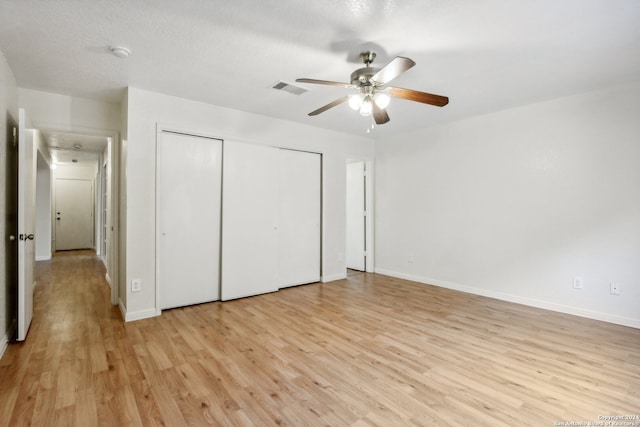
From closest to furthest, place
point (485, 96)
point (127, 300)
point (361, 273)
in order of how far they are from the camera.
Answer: point (127, 300), point (485, 96), point (361, 273)

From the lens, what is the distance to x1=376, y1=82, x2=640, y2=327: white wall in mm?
3156

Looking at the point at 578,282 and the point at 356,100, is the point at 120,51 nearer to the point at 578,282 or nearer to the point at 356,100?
the point at 356,100

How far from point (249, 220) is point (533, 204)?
141 inches

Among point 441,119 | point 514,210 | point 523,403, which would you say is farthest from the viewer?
point 441,119

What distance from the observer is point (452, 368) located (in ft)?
7.38

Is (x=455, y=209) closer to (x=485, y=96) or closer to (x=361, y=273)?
(x=485, y=96)

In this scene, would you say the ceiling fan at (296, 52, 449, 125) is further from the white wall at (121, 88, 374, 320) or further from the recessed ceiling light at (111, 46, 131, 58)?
the white wall at (121, 88, 374, 320)

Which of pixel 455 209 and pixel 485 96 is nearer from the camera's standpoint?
pixel 485 96

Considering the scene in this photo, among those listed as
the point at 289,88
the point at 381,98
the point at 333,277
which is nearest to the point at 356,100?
the point at 381,98

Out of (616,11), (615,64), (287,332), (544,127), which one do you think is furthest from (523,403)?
(544,127)

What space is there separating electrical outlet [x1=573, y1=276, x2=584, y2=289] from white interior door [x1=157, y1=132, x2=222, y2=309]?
4167 millimetres

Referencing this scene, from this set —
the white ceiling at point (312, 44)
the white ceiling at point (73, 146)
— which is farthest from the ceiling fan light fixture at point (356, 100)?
the white ceiling at point (73, 146)

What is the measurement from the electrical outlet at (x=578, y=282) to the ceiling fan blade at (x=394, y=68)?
3139 mm

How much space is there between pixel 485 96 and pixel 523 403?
301 centimetres
